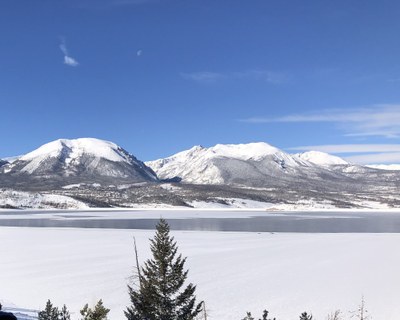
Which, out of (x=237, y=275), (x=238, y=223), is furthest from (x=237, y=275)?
(x=238, y=223)

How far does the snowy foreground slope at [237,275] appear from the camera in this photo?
2923 cm

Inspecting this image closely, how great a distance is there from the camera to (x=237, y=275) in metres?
37.7

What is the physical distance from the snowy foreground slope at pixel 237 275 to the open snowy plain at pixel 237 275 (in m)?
0.06

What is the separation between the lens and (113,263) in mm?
44062

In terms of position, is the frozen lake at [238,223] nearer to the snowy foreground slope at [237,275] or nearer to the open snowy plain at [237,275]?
the snowy foreground slope at [237,275]

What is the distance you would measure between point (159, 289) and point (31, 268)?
85.9 ft

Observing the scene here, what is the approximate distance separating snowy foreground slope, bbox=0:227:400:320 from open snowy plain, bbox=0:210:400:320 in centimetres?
6

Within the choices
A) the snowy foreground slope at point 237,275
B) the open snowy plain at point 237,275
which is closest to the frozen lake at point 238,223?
the snowy foreground slope at point 237,275

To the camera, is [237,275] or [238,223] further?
[238,223]

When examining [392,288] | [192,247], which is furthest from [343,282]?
[192,247]

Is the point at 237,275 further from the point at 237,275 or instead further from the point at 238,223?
the point at 238,223

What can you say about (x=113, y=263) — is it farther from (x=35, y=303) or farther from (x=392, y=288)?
(x=392, y=288)

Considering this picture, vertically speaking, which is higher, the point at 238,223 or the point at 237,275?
the point at 238,223

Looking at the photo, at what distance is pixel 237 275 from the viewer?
37.7 meters
